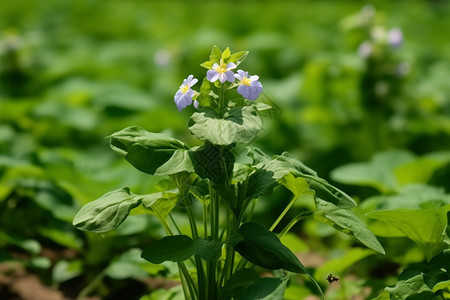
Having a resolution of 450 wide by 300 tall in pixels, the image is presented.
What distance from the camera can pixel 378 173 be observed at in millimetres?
2500

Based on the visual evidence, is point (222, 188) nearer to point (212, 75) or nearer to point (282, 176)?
point (282, 176)

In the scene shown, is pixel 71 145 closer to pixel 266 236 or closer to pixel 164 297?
pixel 164 297

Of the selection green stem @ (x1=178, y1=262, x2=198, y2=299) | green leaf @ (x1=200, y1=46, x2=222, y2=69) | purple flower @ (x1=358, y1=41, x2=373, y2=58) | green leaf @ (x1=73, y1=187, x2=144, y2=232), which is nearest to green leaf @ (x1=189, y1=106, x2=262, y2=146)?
A: green leaf @ (x1=200, y1=46, x2=222, y2=69)

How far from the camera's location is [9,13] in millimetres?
6539

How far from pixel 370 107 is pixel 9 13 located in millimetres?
4642

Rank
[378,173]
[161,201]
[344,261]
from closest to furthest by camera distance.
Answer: [161,201] → [344,261] → [378,173]

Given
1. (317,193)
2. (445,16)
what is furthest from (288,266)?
(445,16)

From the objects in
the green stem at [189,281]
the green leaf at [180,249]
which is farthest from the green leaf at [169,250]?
the green stem at [189,281]

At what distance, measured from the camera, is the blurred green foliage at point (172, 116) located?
89.7 inches

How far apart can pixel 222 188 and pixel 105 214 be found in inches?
10.8

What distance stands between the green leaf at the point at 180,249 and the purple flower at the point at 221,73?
0.38 meters

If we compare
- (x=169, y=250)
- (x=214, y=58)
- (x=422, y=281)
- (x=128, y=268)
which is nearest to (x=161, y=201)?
(x=169, y=250)

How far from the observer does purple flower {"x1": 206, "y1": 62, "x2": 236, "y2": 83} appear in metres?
1.40

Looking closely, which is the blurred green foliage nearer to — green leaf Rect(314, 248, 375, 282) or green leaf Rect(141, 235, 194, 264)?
green leaf Rect(314, 248, 375, 282)
